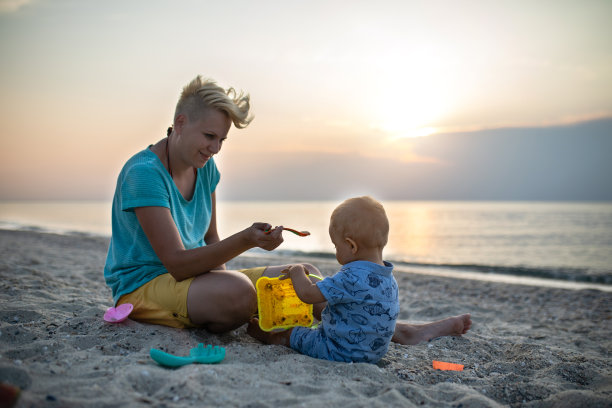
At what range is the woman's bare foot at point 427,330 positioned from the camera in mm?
3092

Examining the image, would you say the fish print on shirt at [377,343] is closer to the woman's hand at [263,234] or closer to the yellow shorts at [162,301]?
the woman's hand at [263,234]

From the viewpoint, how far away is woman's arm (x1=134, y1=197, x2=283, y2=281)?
2.46m

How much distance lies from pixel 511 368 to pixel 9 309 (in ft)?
11.3

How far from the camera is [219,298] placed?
254 cm

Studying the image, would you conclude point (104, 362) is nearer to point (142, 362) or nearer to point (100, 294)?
point (142, 362)

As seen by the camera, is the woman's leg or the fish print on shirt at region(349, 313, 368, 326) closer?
the fish print on shirt at region(349, 313, 368, 326)

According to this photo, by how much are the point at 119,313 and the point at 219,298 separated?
709 mm

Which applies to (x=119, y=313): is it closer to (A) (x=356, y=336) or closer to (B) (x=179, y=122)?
(B) (x=179, y=122)

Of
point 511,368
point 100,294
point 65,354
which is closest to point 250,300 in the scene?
point 65,354

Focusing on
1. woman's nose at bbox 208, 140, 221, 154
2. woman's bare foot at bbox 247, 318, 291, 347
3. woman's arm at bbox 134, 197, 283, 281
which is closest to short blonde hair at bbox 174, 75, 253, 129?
woman's nose at bbox 208, 140, 221, 154

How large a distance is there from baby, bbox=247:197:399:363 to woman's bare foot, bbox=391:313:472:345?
26.5 inches

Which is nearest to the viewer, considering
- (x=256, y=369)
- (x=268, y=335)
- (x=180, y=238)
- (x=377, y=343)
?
(x=256, y=369)

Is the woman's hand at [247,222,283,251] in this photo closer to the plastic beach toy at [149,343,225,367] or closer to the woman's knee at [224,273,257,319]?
the woman's knee at [224,273,257,319]

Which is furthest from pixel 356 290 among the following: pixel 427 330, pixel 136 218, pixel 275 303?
pixel 136 218
